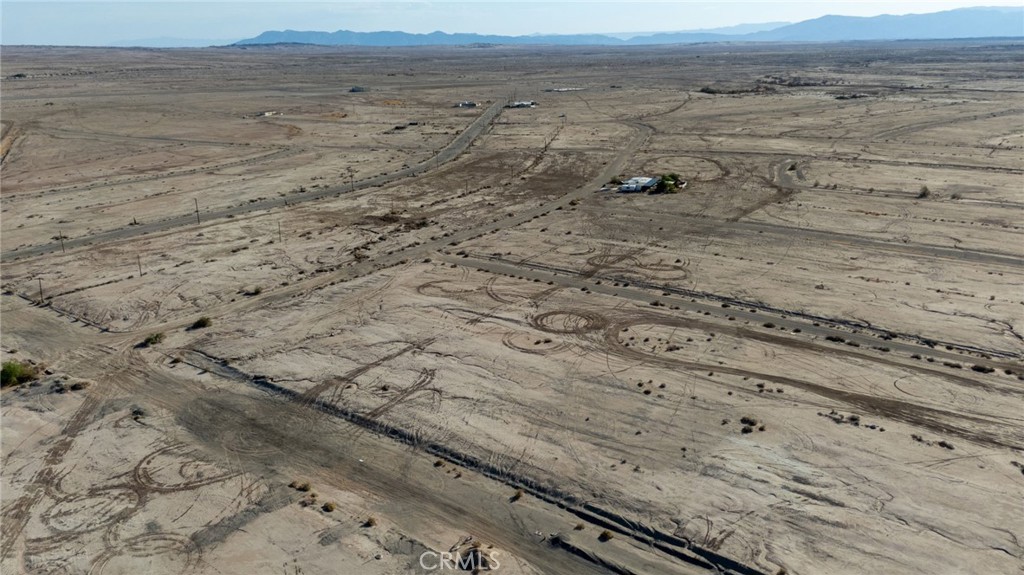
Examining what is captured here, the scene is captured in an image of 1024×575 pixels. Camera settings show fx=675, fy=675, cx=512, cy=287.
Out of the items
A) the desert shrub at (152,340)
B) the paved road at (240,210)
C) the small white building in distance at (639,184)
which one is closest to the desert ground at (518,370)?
the desert shrub at (152,340)

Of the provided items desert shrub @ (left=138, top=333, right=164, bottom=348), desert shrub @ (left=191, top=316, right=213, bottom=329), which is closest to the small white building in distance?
desert shrub @ (left=191, top=316, right=213, bottom=329)

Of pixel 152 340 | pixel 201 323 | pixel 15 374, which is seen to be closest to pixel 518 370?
pixel 201 323

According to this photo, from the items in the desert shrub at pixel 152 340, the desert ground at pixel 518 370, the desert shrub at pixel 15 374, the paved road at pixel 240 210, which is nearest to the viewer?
the desert ground at pixel 518 370

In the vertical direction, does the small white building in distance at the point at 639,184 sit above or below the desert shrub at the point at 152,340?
above

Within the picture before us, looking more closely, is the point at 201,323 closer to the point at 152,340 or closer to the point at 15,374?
the point at 152,340

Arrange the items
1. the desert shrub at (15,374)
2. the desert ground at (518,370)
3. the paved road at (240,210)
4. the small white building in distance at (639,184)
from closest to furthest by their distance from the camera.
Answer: the desert ground at (518,370), the desert shrub at (15,374), the paved road at (240,210), the small white building in distance at (639,184)

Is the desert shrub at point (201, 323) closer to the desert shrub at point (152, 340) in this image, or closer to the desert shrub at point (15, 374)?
the desert shrub at point (152, 340)

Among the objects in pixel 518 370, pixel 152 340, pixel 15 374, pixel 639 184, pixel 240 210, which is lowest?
pixel 518 370

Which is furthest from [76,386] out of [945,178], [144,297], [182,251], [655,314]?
[945,178]
